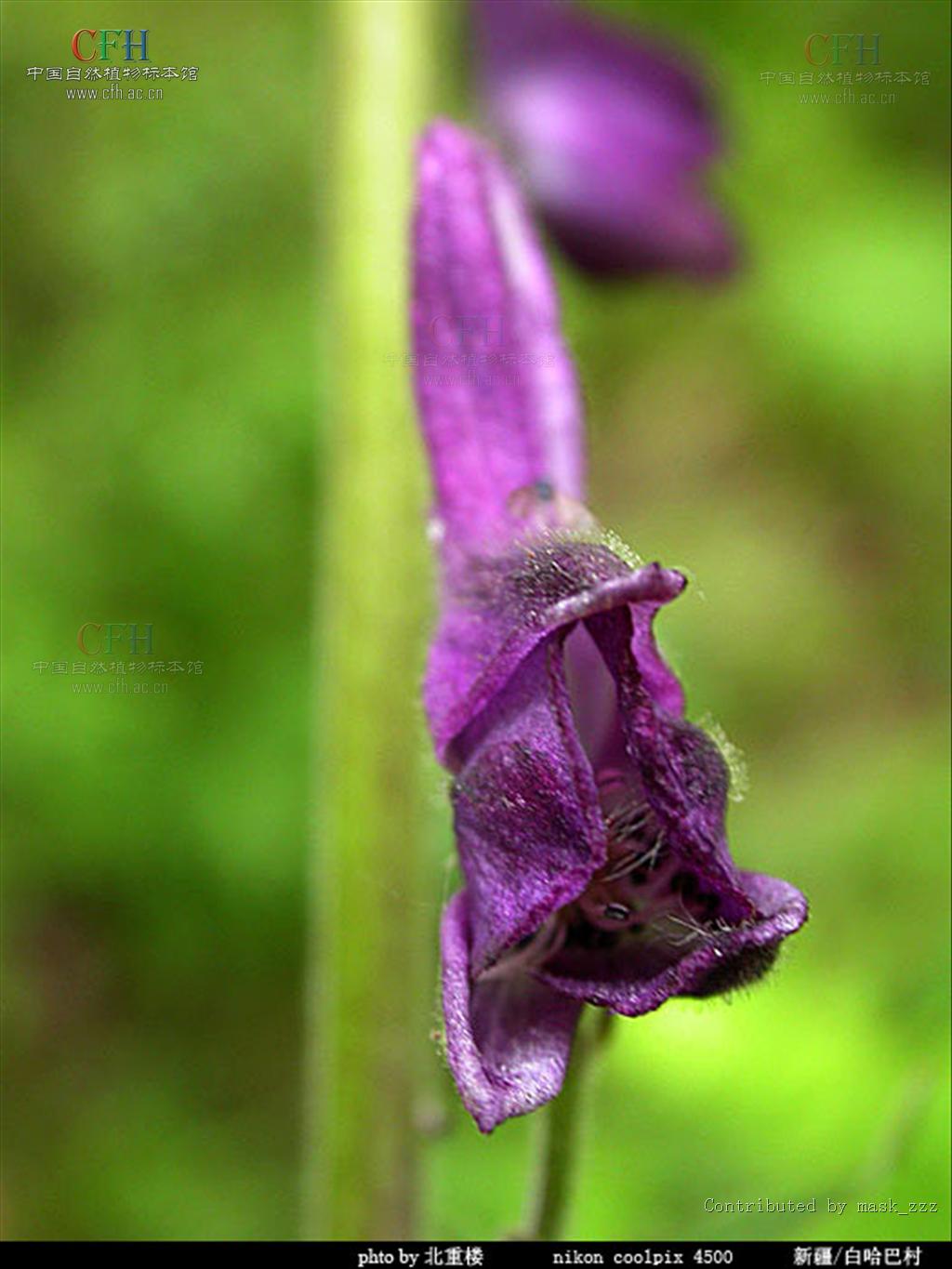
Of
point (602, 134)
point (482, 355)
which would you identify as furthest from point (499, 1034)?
point (602, 134)

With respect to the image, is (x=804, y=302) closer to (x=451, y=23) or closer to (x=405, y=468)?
(x=451, y=23)

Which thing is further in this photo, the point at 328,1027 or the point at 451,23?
the point at 451,23

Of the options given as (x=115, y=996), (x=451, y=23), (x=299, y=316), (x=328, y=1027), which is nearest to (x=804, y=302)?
(x=299, y=316)
